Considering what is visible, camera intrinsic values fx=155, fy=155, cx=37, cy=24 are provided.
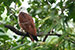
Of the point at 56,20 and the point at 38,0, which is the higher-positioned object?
the point at 38,0

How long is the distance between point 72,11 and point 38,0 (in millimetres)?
464

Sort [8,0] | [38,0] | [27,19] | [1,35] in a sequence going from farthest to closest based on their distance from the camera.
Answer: [27,19], [38,0], [8,0], [1,35]

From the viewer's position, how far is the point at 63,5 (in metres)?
1.16

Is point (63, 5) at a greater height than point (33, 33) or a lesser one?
greater

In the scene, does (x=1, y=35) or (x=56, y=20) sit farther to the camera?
(x=56, y=20)

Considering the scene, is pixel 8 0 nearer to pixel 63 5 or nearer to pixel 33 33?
pixel 63 5

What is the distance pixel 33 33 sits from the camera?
2348 millimetres

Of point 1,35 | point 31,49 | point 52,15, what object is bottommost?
point 31,49

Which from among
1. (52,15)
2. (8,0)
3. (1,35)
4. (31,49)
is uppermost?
(8,0)

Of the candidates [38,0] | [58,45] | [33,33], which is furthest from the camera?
[33,33]

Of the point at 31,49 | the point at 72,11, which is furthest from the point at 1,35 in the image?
the point at 72,11

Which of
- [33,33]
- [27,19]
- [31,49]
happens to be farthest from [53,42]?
[27,19]

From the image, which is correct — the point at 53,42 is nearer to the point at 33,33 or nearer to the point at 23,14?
the point at 33,33

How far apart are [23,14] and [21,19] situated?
194 mm
